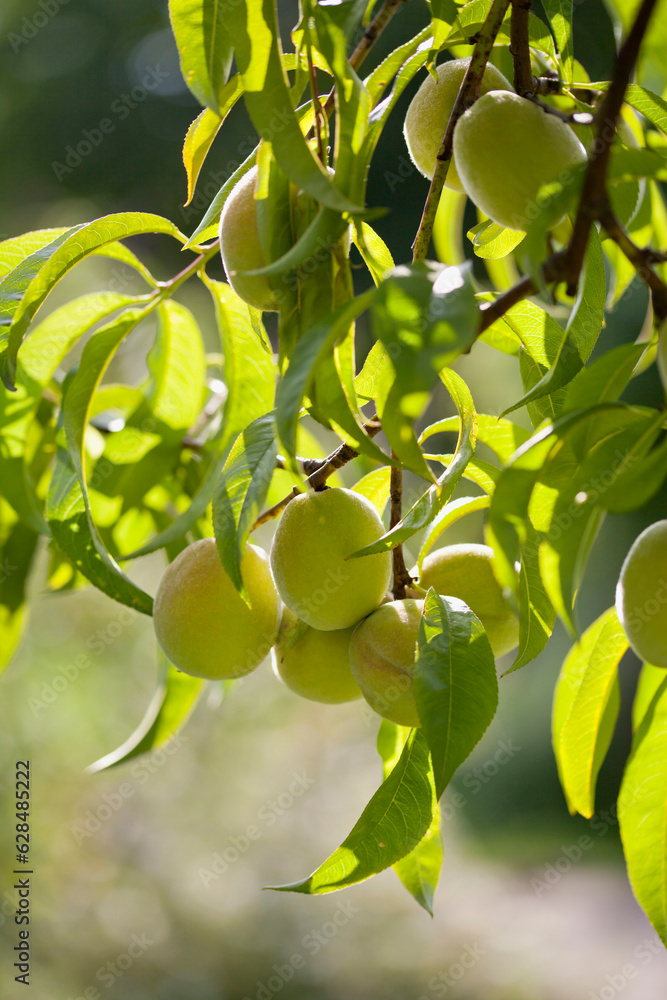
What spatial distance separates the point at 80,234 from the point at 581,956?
2305mm

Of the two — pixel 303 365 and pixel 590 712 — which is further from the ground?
pixel 303 365

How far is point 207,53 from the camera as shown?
25 centimetres

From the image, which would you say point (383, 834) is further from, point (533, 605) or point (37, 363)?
point (37, 363)

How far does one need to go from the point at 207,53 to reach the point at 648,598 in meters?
0.21

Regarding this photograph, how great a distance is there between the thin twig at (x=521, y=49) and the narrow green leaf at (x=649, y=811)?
22 cm

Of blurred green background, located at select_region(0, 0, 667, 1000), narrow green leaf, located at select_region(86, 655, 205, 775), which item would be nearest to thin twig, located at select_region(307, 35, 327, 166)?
narrow green leaf, located at select_region(86, 655, 205, 775)

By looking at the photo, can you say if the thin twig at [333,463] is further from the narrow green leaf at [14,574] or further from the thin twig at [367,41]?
the narrow green leaf at [14,574]

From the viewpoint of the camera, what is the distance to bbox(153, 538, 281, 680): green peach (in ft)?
1.12

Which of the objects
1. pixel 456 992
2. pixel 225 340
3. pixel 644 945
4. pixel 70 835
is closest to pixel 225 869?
pixel 70 835

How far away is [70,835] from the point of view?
2023 millimetres

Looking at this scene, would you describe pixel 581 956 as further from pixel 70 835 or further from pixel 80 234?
pixel 80 234

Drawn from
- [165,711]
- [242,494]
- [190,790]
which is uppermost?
[242,494]

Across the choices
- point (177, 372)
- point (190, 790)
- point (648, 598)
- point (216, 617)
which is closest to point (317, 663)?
point (216, 617)

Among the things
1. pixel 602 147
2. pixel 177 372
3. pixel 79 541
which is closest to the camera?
pixel 602 147
